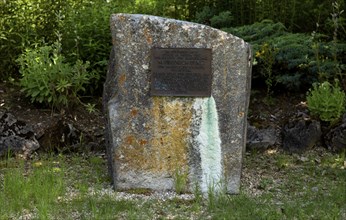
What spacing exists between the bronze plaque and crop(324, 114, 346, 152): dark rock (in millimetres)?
1829

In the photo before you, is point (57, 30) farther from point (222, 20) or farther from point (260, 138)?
point (260, 138)

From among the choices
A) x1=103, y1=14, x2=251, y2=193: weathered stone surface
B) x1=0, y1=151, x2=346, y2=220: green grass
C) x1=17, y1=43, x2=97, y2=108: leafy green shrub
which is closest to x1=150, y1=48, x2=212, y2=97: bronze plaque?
x1=103, y1=14, x2=251, y2=193: weathered stone surface

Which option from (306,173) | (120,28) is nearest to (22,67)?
(120,28)

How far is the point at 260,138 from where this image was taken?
731cm

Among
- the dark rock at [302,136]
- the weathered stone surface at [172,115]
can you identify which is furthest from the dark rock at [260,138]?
the weathered stone surface at [172,115]

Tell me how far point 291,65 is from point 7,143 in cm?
293

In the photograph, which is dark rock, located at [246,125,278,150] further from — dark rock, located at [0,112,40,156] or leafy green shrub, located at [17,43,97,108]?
dark rock, located at [0,112,40,156]

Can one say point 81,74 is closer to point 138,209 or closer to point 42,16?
point 42,16

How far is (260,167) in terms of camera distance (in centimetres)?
680

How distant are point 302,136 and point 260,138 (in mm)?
406

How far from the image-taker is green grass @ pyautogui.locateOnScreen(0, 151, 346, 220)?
540cm

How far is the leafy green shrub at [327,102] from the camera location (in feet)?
23.4

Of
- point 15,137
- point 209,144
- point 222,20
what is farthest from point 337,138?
point 15,137

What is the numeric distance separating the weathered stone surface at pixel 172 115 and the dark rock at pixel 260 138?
1.24m
